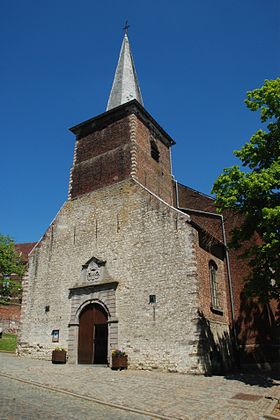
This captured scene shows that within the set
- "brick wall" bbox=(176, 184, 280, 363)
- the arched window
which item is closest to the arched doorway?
the arched window

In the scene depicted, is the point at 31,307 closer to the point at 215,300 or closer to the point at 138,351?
the point at 138,351

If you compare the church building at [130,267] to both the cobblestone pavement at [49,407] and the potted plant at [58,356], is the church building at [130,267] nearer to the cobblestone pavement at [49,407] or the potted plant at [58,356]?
the potted plant at [58,356]

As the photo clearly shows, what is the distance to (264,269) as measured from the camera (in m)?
10.2

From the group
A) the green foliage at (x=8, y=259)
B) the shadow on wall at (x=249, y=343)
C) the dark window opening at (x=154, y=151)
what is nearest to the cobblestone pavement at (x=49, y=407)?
the shadow on wall at (x=249, y=343)

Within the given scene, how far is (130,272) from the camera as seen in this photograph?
13812 mm

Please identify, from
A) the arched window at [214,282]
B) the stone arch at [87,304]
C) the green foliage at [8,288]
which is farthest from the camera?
the green foliage at [8,288]

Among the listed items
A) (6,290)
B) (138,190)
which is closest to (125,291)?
(138,190)

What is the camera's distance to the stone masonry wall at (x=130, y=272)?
12.0m

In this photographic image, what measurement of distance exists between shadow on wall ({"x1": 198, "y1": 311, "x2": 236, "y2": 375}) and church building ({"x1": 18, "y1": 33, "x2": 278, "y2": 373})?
0.12 ft

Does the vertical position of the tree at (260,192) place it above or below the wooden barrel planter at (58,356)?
above

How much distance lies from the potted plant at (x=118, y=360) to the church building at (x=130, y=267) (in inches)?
17.4

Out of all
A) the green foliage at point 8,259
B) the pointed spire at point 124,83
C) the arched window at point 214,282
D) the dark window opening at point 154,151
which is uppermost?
the pointed spire at point 124,83

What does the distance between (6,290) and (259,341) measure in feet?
89.8

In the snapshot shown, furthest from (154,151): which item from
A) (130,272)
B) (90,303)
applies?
(90,303)
